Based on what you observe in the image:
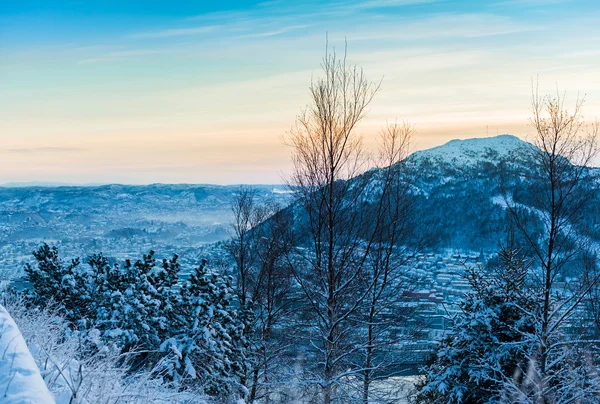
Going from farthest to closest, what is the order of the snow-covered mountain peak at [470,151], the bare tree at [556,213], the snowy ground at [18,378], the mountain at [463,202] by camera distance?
the snow-covered mountain peak at [470,151], the mountain at [463,202], the bare tree at [556,213], the snowy ground at [18,378]

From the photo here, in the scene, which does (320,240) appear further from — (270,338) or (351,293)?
(270,338)

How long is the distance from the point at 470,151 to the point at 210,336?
100732 mm

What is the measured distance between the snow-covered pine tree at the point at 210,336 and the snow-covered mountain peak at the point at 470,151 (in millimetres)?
79087

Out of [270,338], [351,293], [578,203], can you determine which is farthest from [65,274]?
[578,203]

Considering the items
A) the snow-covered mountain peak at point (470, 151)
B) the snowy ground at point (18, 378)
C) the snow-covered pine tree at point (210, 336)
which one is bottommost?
the snow-covered pine tree at point (210, 336)

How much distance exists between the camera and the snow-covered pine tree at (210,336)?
37.4 ft

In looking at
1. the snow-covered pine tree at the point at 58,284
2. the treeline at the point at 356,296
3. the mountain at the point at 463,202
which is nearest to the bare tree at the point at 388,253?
the treeline at the point at 356,296

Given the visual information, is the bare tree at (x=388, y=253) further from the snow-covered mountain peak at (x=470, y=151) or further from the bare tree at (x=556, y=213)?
the snow-covered mountain peak at (x=470, y=151)

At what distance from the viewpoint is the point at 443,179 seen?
235 ft

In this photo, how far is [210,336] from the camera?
1155 centimetres

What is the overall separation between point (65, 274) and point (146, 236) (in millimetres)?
62820

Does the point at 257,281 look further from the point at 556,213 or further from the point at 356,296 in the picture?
the point at 556,213

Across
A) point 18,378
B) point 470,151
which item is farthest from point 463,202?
point 18,378

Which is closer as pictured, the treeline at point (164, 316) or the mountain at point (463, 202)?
the treeline at point (164, 316)
